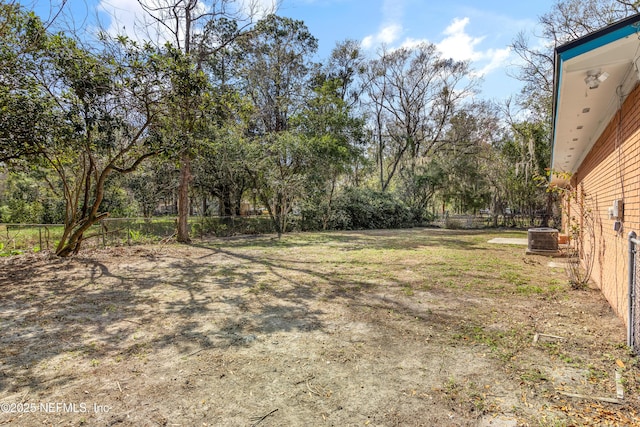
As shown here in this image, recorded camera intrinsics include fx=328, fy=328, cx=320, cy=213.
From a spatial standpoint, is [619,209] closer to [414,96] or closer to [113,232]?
[113,232]

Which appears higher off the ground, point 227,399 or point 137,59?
point 137,59

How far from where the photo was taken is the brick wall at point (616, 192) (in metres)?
3.21

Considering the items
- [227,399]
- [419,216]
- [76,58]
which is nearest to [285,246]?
[76,58]

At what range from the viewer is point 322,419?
6.70 ft

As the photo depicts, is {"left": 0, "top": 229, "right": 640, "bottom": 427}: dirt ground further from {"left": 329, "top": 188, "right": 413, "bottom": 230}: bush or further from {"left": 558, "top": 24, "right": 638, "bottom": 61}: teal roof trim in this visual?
{"left": 329, "top": 188, "right": 413, "bottom": 230}: bush

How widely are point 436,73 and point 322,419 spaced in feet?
83.7

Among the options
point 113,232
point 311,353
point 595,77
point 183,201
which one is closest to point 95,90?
point 113,232

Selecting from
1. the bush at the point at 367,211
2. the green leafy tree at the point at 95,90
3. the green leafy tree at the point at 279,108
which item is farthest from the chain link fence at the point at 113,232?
the bush at the point at 367,211

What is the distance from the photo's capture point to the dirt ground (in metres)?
2.11

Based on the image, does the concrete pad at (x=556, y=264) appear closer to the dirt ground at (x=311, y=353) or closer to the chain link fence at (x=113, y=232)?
the dirt ground at (x=311, y=353)

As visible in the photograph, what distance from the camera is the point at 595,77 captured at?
10.1 feet

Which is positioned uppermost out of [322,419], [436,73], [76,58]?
[436,73]

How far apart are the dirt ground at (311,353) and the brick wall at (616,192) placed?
0.41 m

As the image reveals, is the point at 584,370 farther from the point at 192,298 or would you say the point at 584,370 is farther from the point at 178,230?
the point at 178,230
